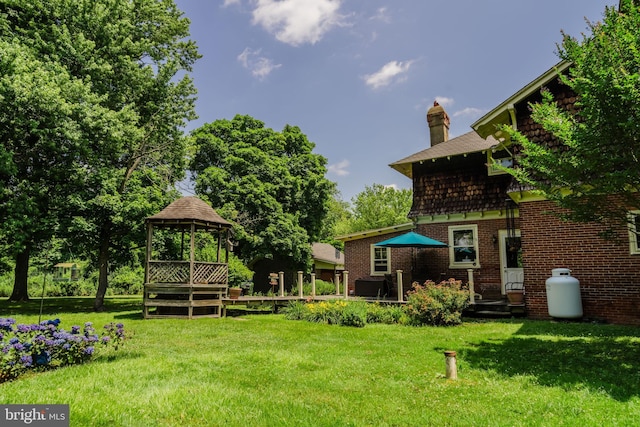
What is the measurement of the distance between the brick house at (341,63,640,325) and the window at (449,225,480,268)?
0.12 feet

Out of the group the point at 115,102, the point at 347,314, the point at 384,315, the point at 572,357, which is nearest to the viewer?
the point at 572,357

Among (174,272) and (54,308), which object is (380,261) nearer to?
(174,272)

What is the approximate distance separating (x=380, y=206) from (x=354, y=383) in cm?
3786

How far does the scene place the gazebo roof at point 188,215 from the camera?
13.3m

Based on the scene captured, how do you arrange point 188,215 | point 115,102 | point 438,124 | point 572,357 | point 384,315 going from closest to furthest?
1. point 572,357
2. point 384,315
3. point 188,215
4. point 115,102
5. point 438,124

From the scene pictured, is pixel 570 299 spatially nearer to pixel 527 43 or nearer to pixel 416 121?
pixel 527 43

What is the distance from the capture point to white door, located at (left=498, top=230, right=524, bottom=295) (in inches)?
548

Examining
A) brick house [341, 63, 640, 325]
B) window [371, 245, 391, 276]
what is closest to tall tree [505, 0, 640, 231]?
brick house [341, 63, 640, 325]

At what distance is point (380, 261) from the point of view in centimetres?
1750

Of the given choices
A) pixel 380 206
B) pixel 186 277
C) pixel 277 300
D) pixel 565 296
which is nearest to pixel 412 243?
pixel 565 296

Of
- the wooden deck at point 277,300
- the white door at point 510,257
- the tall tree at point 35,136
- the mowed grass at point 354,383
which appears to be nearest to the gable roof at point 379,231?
the wooden deck at point 277,300

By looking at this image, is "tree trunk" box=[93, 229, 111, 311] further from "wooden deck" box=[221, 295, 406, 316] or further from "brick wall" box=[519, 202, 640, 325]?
"brick wall" box=[519, 202, 640, 325]

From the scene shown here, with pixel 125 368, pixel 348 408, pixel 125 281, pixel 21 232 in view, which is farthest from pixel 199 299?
pixel 125 281

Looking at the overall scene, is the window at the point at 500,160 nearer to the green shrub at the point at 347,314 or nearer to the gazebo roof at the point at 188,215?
the green shrub at the point at 347,314
